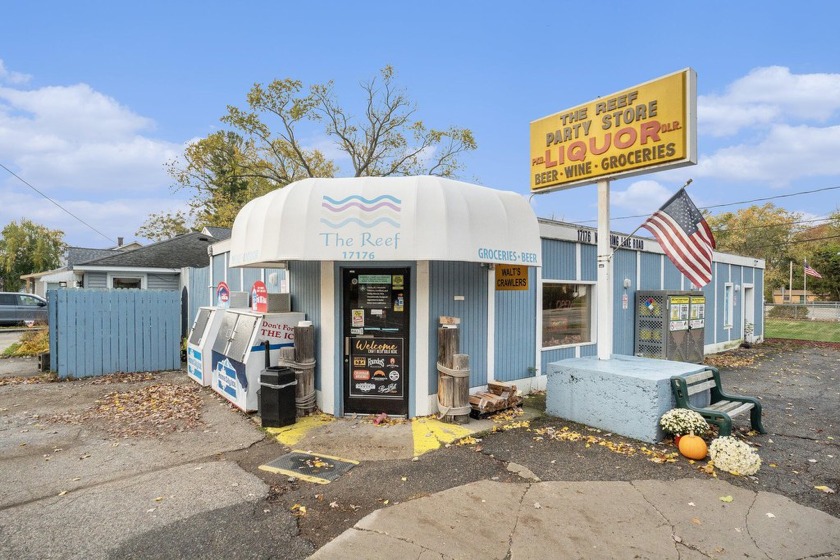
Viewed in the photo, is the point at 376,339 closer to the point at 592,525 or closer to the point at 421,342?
the point at 421,342

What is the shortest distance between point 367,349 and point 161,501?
131 inches

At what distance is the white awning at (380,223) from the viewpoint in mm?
5918

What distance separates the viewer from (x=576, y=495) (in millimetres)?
4344

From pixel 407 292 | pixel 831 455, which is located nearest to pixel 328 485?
pixel 407 292

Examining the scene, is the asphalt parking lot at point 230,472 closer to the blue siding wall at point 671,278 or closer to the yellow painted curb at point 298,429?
the yellow painted curb at point 298,429

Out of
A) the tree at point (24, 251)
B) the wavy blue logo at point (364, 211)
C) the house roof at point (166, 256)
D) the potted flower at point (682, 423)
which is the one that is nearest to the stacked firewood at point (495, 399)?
the potted flower at point (682, 423)

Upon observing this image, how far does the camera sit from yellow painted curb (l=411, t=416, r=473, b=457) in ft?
18.6

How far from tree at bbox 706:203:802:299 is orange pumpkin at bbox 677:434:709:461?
146ft

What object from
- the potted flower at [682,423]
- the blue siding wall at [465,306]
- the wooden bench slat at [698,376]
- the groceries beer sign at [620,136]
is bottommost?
the potted flower at [682,423]

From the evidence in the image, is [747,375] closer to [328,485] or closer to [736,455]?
[736,455]

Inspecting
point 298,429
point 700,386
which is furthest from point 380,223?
point 700,386

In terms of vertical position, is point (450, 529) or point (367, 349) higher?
point (367, 349)

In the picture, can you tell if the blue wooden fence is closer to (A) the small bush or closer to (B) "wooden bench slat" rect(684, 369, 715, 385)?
(B) "wooden bench slat" rect(684, 369, 715, 385)

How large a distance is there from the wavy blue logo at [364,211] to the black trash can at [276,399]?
7.75 feet
